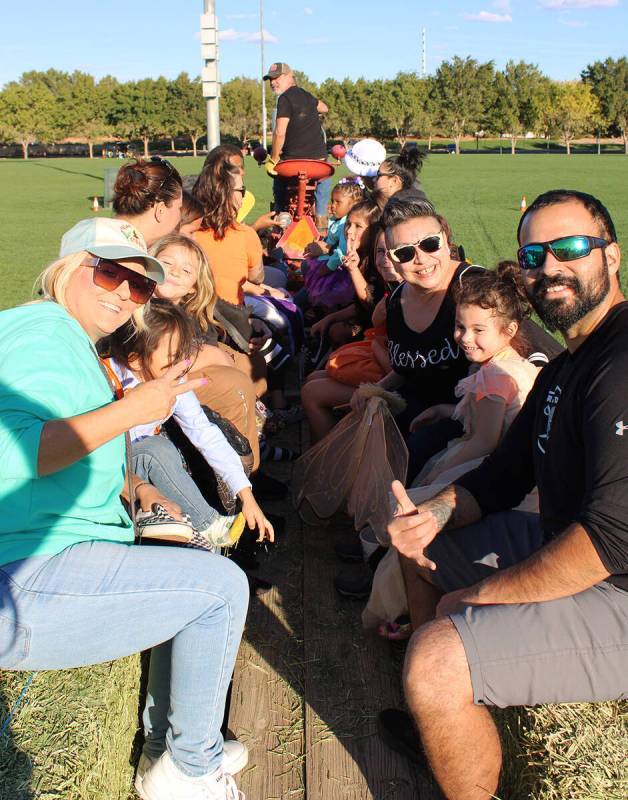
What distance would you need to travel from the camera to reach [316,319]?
7.31 m

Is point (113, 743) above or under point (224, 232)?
under

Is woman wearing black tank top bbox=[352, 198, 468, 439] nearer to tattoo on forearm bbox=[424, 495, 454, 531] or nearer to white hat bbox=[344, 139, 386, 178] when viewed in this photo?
tattoo on forearm bbox=[424, 495, 454, 531]

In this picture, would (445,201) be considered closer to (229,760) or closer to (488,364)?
(488,364)

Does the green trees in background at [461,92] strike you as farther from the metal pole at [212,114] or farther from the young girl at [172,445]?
the young girl at [172,445]

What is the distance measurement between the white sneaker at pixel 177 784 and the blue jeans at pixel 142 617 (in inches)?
1.0

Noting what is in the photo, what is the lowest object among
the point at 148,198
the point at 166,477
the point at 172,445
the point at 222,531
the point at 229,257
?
the point at 222,531

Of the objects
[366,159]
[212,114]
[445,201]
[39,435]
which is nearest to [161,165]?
[39,435]

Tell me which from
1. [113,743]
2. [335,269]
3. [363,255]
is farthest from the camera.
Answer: [335,269]

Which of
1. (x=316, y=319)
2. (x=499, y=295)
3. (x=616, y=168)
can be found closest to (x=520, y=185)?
(x=616, y=168)

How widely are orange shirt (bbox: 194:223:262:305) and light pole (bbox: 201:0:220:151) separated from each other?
6.44 metres

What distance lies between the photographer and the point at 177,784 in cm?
246

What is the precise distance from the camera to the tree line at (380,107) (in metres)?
80.8

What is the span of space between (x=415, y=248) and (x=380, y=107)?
85.6m

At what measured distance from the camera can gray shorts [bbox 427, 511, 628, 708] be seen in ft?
7.22
